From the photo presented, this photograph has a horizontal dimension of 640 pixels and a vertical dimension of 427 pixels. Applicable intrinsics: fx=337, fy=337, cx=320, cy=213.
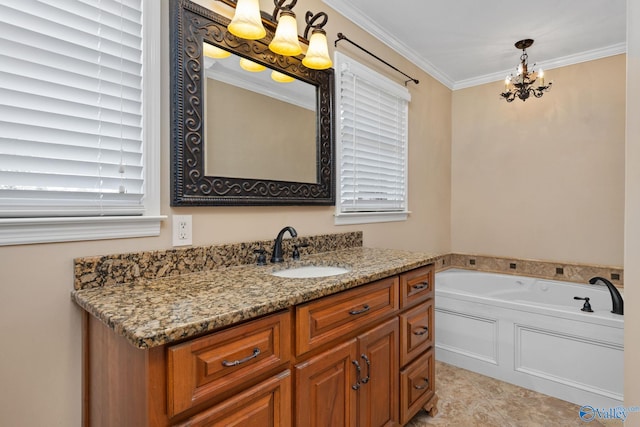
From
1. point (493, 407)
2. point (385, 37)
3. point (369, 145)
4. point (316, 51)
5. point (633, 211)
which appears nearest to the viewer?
point (633, 211)

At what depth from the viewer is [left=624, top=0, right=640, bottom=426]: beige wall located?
47.4 inches

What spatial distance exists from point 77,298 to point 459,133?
3.68 m

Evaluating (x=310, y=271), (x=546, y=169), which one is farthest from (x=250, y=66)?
(x=546, y=169)

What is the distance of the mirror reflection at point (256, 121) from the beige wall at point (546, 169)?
232 centimetres

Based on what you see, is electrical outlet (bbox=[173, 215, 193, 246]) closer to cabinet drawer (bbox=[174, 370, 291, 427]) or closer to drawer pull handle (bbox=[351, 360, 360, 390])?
cabinet drawer (bbox=[174, 370, 291, 427])

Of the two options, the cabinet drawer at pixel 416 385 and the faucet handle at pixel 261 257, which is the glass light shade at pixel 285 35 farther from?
the cabinet drawer at pixel 416 385

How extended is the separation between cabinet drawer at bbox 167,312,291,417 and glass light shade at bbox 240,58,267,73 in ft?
3.96

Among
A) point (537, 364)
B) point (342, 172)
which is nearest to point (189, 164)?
point (342, 172)

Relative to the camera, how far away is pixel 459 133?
146 inches

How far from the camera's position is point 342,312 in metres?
1.32

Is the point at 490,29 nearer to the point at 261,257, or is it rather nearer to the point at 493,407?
the point at 261,257

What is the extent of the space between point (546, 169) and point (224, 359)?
342 centimetres

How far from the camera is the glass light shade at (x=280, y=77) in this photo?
70.4 inches

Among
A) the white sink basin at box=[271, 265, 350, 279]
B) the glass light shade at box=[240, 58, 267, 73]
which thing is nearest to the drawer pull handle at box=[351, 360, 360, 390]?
the white sink basin at box=[271, 265, 350, 279]
